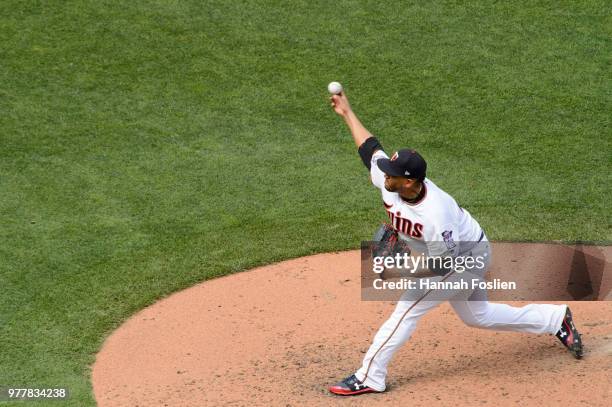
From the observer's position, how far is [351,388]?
6434 millimetres

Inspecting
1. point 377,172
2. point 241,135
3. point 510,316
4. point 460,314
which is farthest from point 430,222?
point 241,135

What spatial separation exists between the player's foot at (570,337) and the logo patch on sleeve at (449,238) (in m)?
1.16

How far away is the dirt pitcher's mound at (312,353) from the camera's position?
6.42m

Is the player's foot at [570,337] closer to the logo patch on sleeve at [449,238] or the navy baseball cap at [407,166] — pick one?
the logo patch on sleeve at [449,238]

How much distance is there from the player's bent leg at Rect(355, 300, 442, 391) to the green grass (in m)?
1.82

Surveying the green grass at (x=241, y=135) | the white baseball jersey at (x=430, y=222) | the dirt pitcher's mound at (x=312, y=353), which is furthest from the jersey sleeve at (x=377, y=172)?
the green grass at (x=241, y=135)

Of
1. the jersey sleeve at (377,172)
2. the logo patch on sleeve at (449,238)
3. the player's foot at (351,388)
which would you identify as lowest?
the player's foot at (351,388)

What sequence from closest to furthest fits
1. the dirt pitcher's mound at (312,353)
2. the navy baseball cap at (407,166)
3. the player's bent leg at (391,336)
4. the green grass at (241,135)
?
1. the navy baseball cap at (407,166)
2. the player's bent leg at (391,336)
3. the dirt pitcher's mound at (312,353)
4. the green grass at (241,135)

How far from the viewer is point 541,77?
37.7 ft

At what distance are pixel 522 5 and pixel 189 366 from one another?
772 centimetres

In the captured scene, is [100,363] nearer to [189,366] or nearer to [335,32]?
[189,366]

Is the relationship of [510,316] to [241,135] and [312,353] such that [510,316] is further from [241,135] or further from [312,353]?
[241,135]

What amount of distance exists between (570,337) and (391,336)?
1277mm

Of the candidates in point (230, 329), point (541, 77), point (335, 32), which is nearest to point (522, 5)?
point (541, 77)
